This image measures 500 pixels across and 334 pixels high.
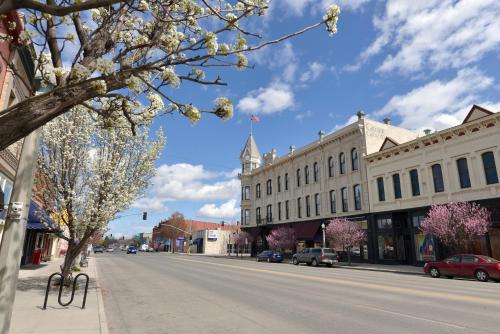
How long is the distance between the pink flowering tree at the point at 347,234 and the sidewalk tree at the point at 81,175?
2221 cm

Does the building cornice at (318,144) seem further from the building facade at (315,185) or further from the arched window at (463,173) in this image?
the arched window at (463,173)

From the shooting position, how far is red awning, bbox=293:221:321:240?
132 ft

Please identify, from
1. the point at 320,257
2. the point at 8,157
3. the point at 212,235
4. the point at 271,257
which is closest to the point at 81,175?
the point at 8,157

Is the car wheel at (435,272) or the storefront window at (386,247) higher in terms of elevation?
the storefront window at (386,247)

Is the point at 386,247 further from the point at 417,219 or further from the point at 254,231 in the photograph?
the point at 254,231

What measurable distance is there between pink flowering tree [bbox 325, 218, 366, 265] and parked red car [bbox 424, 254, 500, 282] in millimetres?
10122

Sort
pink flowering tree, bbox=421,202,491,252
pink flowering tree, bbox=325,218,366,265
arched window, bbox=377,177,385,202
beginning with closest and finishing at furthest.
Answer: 1. pink flowering tree, bbox=421,202,491,252
2. pink flowering tree, bbox=325,218,366,265
3. arched window, bbox=377,177,385,202

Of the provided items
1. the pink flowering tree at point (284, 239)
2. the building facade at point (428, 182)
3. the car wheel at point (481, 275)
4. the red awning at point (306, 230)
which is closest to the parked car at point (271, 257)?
the pink flowering tree at point (284, 239)

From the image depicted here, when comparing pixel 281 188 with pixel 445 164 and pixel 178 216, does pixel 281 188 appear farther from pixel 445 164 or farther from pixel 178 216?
pixel 178 216

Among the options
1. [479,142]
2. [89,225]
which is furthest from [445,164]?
[89,225]

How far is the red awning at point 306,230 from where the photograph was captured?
40.4 m

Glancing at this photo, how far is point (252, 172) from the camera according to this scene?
57.2 metres

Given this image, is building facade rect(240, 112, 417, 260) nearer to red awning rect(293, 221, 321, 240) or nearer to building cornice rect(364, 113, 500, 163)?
red awning rect(293, 221, 321, 240)

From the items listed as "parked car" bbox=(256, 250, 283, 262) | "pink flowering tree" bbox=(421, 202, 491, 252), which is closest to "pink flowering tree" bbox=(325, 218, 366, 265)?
"pink flowering tree" bbox=(421, 202, 491, 252)
